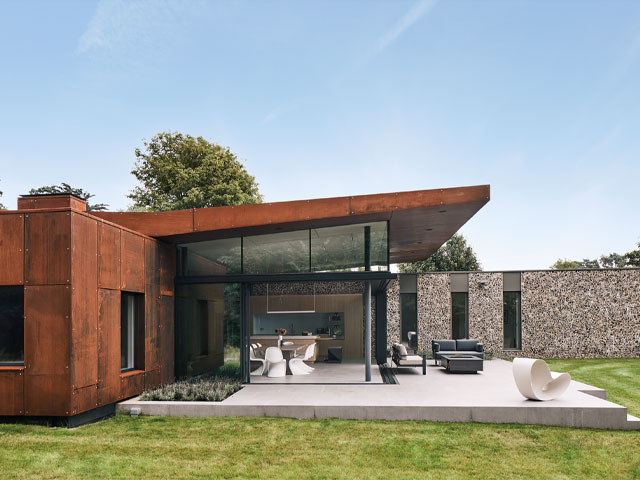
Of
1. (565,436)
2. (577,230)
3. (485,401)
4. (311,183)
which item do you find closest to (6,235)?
(485,401)

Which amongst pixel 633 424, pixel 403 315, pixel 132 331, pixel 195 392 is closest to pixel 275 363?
pixel 195 392

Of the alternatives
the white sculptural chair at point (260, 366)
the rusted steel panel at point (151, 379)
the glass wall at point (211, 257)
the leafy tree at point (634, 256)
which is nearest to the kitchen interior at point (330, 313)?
the white sculptural chair at point (260, 366)

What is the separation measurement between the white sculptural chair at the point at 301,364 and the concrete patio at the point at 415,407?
9.64 ft

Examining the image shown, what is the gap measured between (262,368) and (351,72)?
17.7m

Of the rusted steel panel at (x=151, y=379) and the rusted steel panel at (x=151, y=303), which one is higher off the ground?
the rusted steel panel at (x=151, y=303)

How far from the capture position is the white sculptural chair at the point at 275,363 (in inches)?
479

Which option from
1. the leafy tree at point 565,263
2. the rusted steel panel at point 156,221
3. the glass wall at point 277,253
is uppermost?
the rusted steel panel at point 156,221

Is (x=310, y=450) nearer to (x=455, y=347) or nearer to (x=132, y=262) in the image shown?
(x=132, y=262)

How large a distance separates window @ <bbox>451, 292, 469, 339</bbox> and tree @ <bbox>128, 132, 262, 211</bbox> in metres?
12.8

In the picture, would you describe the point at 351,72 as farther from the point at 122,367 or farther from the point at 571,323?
the point at 122,367

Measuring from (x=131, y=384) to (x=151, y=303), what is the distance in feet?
4.97

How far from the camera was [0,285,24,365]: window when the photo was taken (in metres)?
7.29

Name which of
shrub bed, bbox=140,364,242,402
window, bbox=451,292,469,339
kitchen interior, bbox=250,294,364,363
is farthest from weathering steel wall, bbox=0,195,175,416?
window, bbox=451,292,469,339

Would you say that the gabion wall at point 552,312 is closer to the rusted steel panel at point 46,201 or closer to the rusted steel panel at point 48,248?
the rusted steel panel at point 46,201
